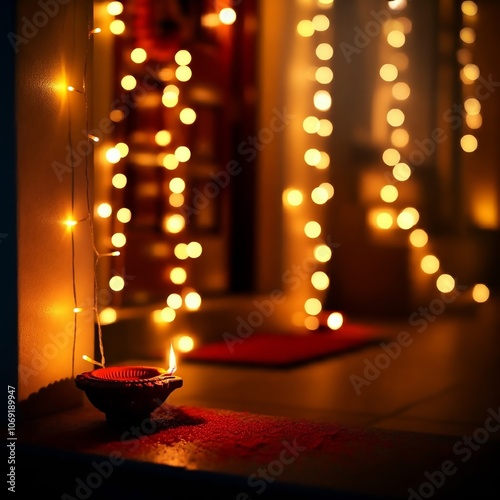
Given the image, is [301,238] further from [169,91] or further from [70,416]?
[70,416]

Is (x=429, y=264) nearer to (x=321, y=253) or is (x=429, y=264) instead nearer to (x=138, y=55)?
(x=321, y=253)

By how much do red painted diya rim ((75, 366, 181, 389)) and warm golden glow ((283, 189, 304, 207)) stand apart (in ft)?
9.52

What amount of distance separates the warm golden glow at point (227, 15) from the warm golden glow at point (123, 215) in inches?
54.6

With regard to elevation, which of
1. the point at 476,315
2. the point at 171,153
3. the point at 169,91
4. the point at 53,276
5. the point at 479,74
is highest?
the point at 479,74

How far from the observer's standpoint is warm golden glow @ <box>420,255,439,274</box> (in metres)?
5.44

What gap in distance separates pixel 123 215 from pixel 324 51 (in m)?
1.88

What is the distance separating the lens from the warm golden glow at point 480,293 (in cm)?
593

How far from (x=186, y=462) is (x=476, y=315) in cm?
406

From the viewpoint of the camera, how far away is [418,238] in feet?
17.8

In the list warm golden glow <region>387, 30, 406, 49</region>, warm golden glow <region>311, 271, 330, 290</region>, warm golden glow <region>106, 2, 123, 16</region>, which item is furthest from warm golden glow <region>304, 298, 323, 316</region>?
warm golden glow <region>106, 2, 123, 16</region>

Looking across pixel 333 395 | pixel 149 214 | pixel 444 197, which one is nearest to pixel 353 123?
pixel 444 197

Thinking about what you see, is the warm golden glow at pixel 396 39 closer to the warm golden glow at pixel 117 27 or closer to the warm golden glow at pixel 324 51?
the warm golden glow at pixel 324 51

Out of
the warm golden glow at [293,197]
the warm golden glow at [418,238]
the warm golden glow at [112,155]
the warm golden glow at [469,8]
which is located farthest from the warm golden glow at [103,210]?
the warm golden glow at [469,8]

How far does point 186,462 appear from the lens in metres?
1.81
